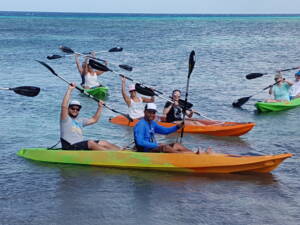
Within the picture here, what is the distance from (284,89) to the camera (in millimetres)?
19438

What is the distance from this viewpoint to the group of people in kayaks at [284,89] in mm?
19359

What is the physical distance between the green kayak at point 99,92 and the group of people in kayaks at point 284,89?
19.3ft

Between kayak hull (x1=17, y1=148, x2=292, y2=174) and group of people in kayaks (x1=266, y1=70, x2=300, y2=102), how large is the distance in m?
7.71

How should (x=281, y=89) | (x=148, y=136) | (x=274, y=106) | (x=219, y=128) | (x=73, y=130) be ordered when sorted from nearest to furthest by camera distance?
(x=148, y=136) < (x=73, y=130) < (x=219, y=128) < (x=274, y=106) < (x=281, y=89)

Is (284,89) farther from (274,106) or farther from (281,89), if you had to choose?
(274,106)

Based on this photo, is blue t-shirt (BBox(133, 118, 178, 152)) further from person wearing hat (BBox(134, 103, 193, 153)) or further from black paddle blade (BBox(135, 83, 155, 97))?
black paddle blade (BBox(135, 83, 155, 97))

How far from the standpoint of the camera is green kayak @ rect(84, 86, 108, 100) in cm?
2127

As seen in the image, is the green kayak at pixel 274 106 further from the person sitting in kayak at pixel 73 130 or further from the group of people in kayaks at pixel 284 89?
the person sitting in kayak at pixel 73 130

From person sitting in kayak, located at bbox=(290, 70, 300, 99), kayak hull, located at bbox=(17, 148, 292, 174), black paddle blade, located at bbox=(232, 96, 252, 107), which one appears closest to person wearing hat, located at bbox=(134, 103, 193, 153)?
kayak hull, located at bbox=(17, 148, 292, 174)

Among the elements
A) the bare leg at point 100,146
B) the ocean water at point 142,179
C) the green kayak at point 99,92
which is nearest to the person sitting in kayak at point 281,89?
the ocean water at point 142,179

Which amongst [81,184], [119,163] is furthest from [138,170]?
[81,184]

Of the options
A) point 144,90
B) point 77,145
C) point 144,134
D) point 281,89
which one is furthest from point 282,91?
point 77,145

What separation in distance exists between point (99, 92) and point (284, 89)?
21.2ft

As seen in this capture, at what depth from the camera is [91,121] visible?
41.2 ft
